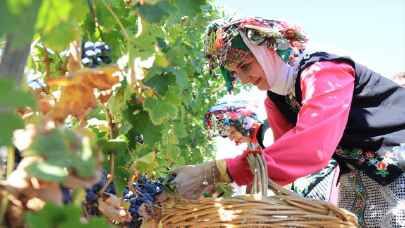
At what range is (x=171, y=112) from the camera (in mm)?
1131

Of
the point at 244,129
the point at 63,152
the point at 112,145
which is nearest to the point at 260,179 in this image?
the point at 112,145

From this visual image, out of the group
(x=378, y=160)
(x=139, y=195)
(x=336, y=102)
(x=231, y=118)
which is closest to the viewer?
(x=139, y=195)

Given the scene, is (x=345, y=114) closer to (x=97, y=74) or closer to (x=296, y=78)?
(x=296, y=78)

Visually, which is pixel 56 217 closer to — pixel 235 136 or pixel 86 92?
pixel 86 92

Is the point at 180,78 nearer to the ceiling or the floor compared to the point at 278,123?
nearer to the ceiling

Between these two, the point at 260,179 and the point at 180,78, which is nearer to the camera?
the point at 180,78

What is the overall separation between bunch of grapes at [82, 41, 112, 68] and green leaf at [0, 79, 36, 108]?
1.88ft

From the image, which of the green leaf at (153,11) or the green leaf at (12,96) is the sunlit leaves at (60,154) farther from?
the green leaf at (153,11)

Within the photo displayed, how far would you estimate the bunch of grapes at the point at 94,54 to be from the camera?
1079mm

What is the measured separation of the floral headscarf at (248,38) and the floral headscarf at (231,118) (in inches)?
38.3

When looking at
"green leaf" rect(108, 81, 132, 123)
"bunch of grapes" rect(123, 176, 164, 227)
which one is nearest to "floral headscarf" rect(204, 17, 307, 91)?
"bunch of grapes" rect(123, 176, 164, 227)

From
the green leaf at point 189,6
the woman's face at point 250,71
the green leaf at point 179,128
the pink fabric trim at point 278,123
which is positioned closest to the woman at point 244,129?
the pink fabric trim at point 278,123

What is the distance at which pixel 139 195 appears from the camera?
1.37 metres

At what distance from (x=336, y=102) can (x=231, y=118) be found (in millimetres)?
1463
